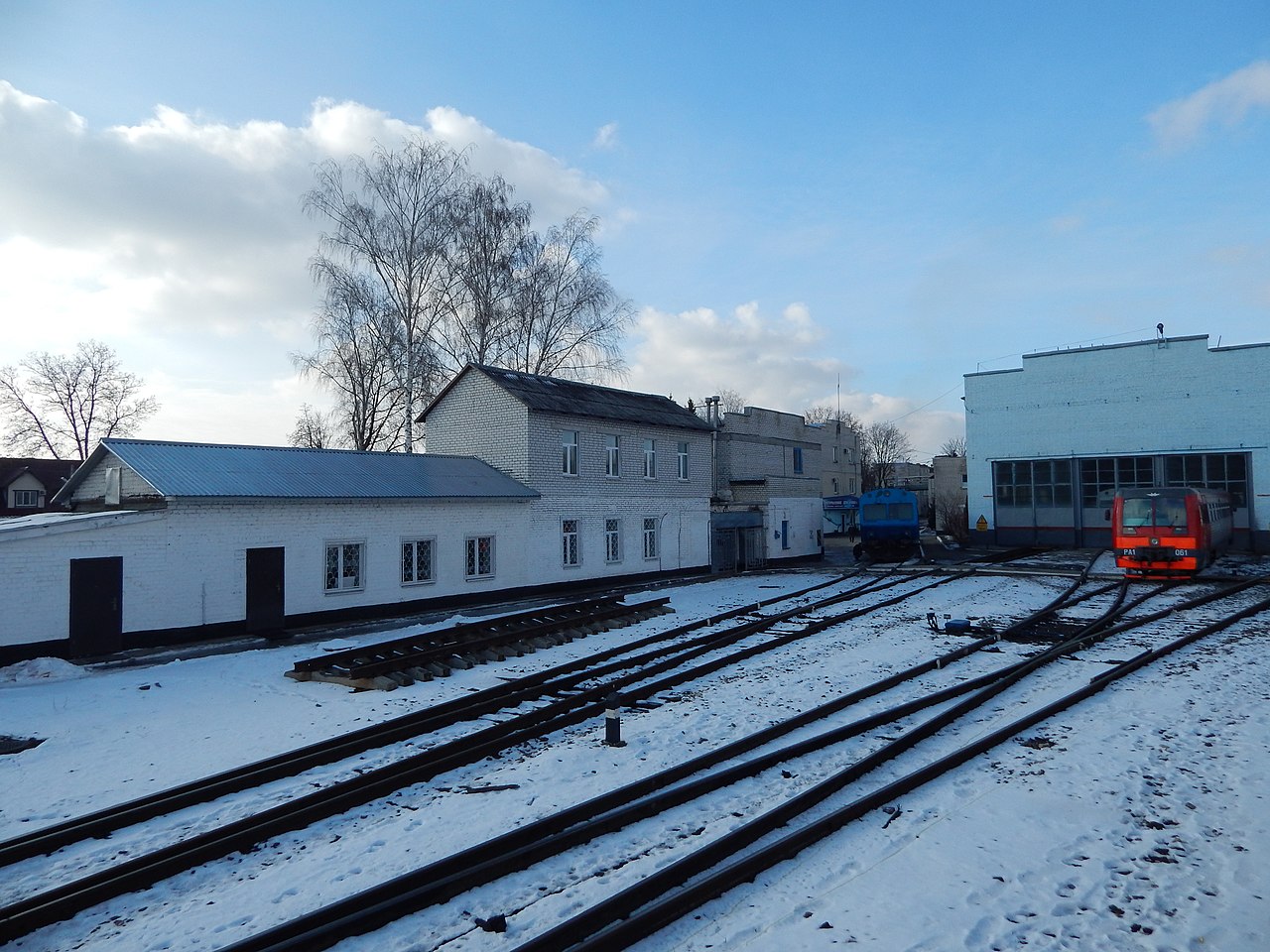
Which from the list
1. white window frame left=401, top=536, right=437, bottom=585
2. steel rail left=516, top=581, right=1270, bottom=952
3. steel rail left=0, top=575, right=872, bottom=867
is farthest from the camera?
white window frame left=401, top=536, right=437, bottom=585

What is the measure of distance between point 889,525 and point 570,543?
46.2ft

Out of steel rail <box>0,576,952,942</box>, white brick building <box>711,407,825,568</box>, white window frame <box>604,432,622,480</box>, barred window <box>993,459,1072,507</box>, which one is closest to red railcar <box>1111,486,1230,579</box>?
white brick building <box>711,407,825,568</box>

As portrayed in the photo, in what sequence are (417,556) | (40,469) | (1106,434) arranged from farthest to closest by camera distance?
(40,469), (1106,434), (417,556)

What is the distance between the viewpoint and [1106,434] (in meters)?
37.7

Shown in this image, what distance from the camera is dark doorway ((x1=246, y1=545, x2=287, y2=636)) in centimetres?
1708

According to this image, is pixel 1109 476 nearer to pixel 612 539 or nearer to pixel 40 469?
pixel 612 539

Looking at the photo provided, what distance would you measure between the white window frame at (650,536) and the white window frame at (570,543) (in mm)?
3391

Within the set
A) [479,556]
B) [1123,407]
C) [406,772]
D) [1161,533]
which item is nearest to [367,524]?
[479,556]

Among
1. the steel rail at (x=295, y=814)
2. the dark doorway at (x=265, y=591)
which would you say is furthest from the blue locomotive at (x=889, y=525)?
the dark doorway at (x=265, y=591)

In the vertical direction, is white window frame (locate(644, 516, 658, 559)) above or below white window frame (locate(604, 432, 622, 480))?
below

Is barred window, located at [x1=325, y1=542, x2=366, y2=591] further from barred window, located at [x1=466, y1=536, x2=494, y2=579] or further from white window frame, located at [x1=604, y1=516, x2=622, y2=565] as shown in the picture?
white window frame, located at [x1=604, y1=516, x2=622, y2=565]

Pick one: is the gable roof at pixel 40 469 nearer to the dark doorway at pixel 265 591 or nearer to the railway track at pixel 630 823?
the dark doorway at pixel 265 591

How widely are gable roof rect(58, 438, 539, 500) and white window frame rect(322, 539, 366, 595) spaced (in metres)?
1.21

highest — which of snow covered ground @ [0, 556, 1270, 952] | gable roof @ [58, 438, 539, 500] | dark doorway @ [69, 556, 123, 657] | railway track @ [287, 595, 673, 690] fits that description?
gable roof @ [58, 438, 539, 500]
